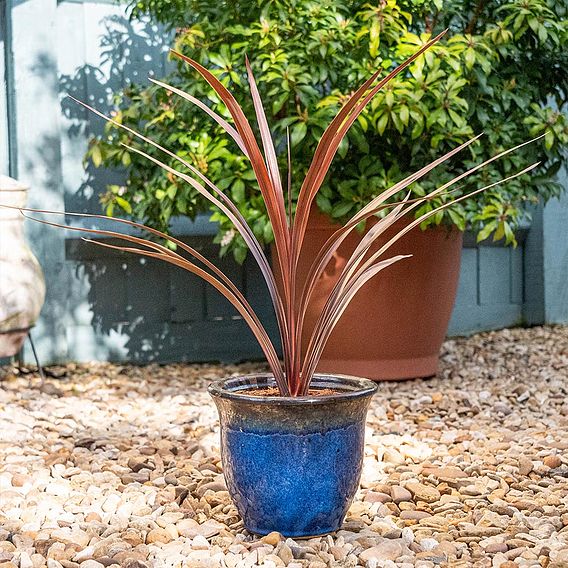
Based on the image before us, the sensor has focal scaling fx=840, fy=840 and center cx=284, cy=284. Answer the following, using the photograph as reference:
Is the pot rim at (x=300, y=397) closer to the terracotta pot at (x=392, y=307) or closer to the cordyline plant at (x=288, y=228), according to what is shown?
the cordyline plant at (x=288, y=228)

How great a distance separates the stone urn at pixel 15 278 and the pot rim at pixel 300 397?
1.51 metres

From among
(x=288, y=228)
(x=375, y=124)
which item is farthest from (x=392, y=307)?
(x=288, y=228)

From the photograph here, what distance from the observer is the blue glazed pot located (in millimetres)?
1513

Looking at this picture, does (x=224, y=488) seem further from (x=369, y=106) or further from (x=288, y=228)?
(x=369, y=106)

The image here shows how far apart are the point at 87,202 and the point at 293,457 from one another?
2390mm

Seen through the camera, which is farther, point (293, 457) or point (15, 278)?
point (15, 278)

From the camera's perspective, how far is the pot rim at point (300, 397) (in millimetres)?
1492

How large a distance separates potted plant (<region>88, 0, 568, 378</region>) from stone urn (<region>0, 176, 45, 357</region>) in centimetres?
37

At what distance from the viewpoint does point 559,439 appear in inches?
89.1

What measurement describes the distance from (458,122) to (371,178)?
0.35 meters

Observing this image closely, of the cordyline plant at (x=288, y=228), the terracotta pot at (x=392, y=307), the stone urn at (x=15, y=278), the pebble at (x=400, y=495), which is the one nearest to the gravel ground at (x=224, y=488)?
the pebble at (x=400, y=495)

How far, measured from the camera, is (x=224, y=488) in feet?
6.22

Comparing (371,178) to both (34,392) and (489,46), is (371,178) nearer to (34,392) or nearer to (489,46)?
(489,46)

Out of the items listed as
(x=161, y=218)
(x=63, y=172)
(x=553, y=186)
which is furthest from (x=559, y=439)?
(x=63, y=172)
